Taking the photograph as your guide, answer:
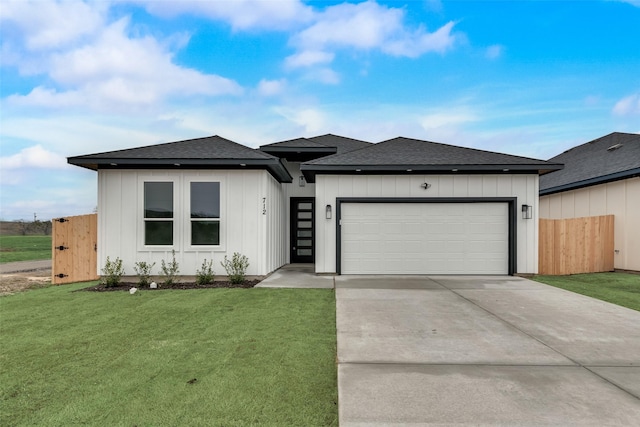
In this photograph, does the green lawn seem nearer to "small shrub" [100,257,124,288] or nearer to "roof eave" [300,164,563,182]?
"roof eave" [300,164,563,182]

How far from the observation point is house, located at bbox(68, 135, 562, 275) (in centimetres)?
843

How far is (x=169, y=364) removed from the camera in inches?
128

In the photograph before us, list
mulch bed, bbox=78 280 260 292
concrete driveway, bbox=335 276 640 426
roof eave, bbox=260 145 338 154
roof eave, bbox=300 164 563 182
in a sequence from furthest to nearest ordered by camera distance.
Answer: roof eave, bbox=260 145 338 154, roof eave, bbox=300 164 563 182, mulch bed, bbox=78 280 260 292, concrete driveway, bbox=335 276 640 426

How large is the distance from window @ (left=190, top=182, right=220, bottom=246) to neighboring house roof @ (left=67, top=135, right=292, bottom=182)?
571mm

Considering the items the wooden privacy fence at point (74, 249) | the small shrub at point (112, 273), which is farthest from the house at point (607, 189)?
the wooden privacy fence at point (74, 249)

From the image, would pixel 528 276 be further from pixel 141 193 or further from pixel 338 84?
pixel 338 84

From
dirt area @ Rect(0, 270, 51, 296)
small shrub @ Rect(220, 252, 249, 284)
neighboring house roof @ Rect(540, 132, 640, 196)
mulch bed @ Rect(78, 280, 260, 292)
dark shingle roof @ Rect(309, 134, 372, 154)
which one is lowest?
dirt area @ Rect(0, 270, 51, 296)

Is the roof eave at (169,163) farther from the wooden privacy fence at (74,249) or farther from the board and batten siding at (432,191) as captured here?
the board and batten siding at (432,191)

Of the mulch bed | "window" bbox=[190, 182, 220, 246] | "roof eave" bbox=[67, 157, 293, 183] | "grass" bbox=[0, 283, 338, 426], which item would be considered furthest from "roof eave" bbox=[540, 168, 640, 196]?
"window" bbox=[190, 182, 220, 246]

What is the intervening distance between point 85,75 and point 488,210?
1542cm

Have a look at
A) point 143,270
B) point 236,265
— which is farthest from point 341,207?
point 143,270

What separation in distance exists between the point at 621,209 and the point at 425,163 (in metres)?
7.03

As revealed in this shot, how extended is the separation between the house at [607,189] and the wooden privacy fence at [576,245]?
38cm

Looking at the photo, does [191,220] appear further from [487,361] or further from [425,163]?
[487,361]
